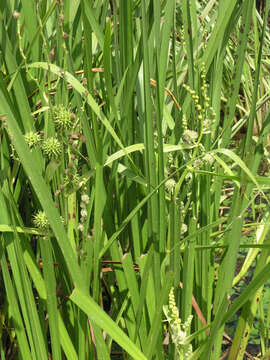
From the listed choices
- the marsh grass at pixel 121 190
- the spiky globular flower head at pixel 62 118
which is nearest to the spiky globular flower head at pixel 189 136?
the marsh grass at pixel 121 190

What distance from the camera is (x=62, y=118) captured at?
0.78 meters

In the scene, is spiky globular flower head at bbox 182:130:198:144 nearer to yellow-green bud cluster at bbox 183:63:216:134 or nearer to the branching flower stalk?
yellow-green bud cluster at bbox 183:63:216:134

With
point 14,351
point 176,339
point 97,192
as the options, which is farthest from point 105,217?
point 14,351

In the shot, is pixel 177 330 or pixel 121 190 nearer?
pixel 177 330

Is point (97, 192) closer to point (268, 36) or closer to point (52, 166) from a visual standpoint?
point (52, 166)

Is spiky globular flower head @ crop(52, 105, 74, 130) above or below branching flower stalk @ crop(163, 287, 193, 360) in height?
above

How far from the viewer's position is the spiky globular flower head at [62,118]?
0.77 meters

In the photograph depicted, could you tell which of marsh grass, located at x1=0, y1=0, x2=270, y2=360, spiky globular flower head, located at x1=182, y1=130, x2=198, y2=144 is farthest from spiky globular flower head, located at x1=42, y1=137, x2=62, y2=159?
spiky globular flower head, located at x1=182, y1=130, x2=198, y2=144

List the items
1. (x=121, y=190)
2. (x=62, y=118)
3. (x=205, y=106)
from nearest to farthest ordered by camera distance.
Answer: (x=62, y=118)
(x=205, y=106)
(x=121, y=190)

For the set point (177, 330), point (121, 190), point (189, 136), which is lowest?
point (177, 330)

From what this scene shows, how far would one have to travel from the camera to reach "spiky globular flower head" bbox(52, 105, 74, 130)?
775 millimetres

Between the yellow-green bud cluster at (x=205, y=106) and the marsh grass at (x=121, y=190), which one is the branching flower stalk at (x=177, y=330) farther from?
the yellow-green bud cluster at (x=205, y=106)

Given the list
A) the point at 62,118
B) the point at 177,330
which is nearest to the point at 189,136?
the point at 62,118

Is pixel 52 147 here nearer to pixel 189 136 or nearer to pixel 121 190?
pixel 189 136
